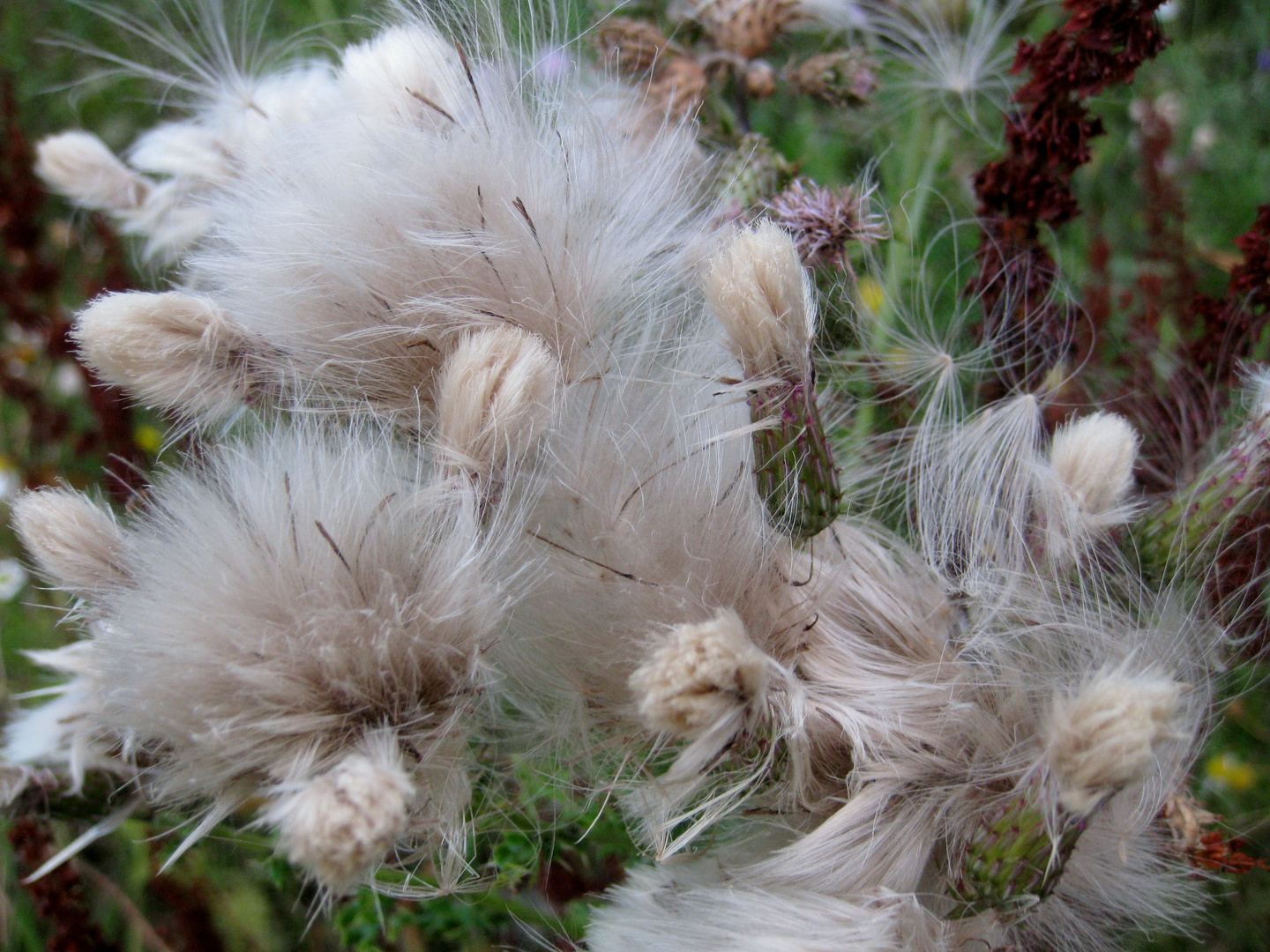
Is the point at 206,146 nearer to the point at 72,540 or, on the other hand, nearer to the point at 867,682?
the point at 72,540

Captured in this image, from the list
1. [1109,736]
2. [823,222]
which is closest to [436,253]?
[823,222]

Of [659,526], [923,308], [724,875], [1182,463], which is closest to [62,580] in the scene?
[659,526]

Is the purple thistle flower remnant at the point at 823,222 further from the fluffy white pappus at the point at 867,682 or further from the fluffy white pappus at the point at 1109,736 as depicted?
the fluffy white pappus at the point at 1109,736

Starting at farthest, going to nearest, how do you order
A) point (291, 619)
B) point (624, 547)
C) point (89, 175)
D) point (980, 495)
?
point (89, 175) → point (980, 495) → point (624, 547) → point (291, 619)

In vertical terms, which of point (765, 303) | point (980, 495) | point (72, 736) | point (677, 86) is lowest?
point (72, 736)

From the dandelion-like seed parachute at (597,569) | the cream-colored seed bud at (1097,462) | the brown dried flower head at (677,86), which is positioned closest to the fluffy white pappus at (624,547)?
the dandelion-like seed parachute at (597,569)

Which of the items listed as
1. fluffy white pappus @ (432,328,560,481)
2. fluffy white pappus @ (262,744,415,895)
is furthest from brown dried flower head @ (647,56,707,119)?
fluffy white pappus @ (262,744,415,895)

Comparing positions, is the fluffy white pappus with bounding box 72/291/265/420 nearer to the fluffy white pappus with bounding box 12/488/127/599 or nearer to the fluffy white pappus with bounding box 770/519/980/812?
the fluffy white pappus with bounding box 12/488/127/599
